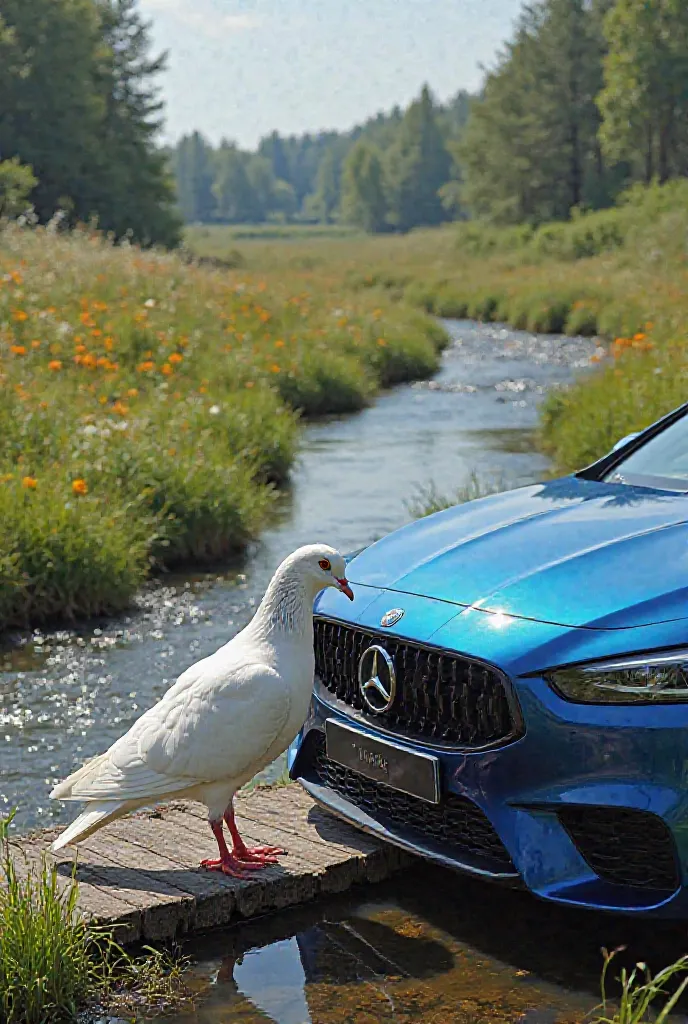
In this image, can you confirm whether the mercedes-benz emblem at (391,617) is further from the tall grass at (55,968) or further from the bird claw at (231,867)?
the tall grass at (55,968)

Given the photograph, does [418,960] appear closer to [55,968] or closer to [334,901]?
[334,901]

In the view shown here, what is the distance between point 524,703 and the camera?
356 cm

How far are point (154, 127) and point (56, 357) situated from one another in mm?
38654

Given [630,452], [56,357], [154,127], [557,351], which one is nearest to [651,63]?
[154,127]

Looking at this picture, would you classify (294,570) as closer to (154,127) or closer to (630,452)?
(630,452)

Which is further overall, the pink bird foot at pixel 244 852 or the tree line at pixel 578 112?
the tree line at pixel 578 112

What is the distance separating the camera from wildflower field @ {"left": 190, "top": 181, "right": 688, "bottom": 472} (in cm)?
1225

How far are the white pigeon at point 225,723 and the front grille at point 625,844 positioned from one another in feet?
3.05

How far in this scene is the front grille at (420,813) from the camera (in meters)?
3.74

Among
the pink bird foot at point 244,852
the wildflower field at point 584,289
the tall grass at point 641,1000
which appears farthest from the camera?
the wildflower field at point 584,289

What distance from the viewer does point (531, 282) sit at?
120ft

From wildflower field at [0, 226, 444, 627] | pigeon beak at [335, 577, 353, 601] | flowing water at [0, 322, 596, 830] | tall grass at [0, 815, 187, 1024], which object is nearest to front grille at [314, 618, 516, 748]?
A: pigeon beak at [335, 577, 353, 601]

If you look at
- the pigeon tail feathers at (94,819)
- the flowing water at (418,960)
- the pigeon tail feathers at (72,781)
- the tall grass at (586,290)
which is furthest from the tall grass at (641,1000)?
the tall grass at (586,290)

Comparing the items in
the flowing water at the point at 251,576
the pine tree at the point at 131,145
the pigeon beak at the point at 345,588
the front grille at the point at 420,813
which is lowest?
the flowing water at the point at 251,576
